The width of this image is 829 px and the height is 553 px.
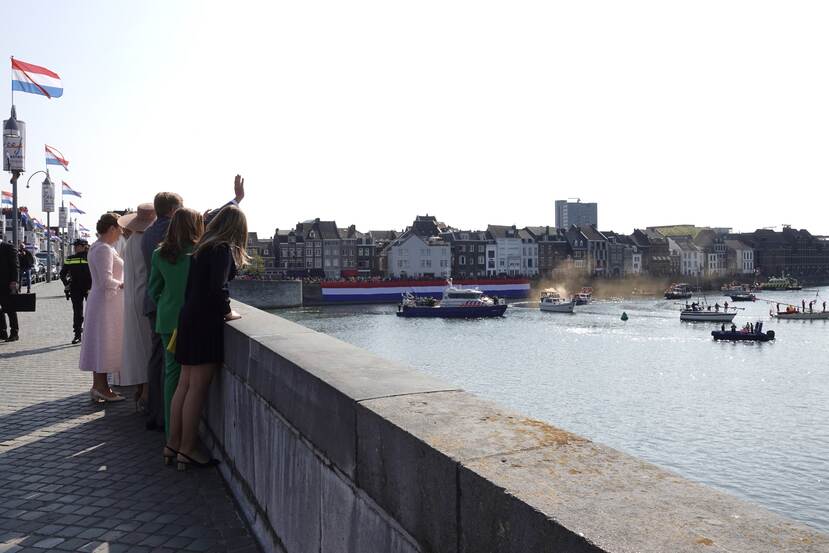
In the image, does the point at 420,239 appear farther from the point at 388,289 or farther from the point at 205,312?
the point at 205,312

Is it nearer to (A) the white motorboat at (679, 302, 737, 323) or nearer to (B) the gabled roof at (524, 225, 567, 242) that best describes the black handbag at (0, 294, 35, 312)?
(A) the white motorboat at (679, 302, 737, 323)

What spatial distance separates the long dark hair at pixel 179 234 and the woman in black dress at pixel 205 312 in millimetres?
408

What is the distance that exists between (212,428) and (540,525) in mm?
4468

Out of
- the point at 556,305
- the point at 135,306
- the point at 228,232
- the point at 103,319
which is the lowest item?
the point at 556,305

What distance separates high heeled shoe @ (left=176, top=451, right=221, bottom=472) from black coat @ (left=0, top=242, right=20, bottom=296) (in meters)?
9.84

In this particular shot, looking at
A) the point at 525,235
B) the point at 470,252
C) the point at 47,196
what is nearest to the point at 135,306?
the point at 47,196

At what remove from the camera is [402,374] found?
322 cm

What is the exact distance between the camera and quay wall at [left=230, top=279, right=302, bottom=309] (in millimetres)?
83688

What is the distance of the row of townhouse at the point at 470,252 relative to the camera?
121m

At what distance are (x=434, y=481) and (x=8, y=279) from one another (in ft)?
44.3

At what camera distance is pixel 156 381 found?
6164mm

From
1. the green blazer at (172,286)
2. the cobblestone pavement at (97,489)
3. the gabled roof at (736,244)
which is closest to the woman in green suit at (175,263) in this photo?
the green blazer at (172,286)

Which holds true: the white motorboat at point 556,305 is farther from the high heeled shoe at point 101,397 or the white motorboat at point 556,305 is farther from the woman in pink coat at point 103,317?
the woman in pink coat at point 103,317

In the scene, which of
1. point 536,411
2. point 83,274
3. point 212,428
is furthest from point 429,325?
point 212,428
